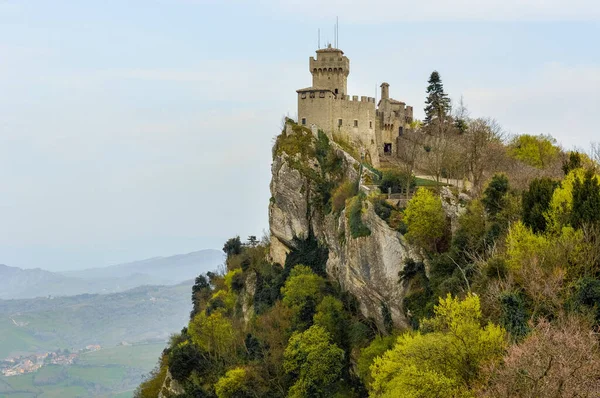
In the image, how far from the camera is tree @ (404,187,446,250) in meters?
46.5

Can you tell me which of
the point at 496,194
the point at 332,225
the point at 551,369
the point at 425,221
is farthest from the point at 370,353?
the point at 551,369

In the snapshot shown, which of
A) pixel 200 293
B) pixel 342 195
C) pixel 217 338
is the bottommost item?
pixel 217 338

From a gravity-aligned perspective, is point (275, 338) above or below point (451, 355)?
below

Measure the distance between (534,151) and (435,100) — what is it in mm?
12234

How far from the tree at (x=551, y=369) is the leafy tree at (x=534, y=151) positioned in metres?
40.4

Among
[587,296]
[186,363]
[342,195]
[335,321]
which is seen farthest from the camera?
[342,195]

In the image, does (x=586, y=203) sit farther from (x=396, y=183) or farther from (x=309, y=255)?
(x=309, y=255)

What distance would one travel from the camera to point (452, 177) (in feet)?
196

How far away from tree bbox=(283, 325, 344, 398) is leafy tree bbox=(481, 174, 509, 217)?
16167 mm

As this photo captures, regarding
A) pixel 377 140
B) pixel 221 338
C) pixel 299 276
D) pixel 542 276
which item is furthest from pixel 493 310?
pixel 377 140

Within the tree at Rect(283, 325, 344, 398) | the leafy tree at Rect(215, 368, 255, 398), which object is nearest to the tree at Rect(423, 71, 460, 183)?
the tree at Rect(283, 325, 344, 398)

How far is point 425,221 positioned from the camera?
46.5 metres

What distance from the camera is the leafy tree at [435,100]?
242 feet

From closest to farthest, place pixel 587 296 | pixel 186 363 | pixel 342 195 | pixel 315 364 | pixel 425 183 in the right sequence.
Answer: pixel 587 296 < pixel 315 364 < pixel 425 183 < pixel 186 363 < pixel 342 195
